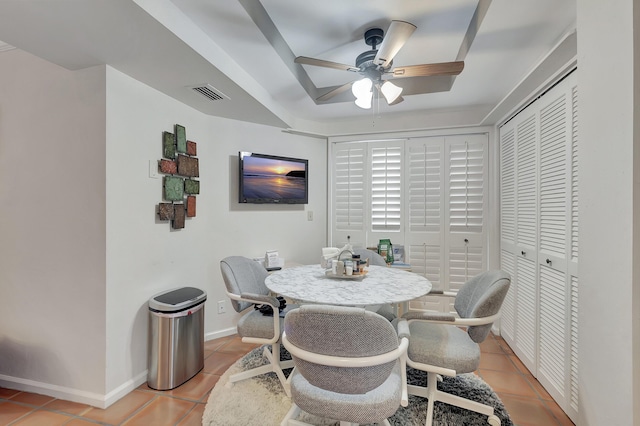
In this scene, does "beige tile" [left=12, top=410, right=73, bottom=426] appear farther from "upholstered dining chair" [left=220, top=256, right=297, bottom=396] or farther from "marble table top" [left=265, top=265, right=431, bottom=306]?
"marble table top" [left=265, top=265, right=431, bottom=306]

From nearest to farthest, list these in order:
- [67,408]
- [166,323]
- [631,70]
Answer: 1. [631,70]
2. [67,408]
3. [166,323]

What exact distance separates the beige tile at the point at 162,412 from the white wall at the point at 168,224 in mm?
278

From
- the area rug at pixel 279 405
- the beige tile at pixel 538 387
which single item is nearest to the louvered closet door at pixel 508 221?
the beige tile at pixel 538 387

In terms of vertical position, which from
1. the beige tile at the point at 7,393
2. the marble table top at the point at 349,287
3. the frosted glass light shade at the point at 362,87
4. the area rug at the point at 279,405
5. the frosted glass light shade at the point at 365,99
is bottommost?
the beige tile at the point at 7,393

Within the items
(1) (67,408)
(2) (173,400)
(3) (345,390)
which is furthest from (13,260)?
(3) (345,390)

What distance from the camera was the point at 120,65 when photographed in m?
1.89

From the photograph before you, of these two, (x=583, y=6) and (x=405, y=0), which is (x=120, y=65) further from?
(x=583, y=6)

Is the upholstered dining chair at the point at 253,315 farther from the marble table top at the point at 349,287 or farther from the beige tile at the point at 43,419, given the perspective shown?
the beige tile at the point at 43,419

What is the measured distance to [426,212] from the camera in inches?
133

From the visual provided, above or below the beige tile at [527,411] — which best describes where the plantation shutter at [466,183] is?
above

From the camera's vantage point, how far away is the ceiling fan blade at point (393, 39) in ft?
4.80

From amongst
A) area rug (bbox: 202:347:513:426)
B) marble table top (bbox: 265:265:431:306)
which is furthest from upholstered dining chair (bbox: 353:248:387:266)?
area rug (bbox: 202:347:513:426)

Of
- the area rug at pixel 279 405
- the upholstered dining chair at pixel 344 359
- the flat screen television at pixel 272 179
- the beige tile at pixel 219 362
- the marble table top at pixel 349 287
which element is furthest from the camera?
the flat screen television at pixel 272 179

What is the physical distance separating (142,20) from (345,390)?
198 cm
